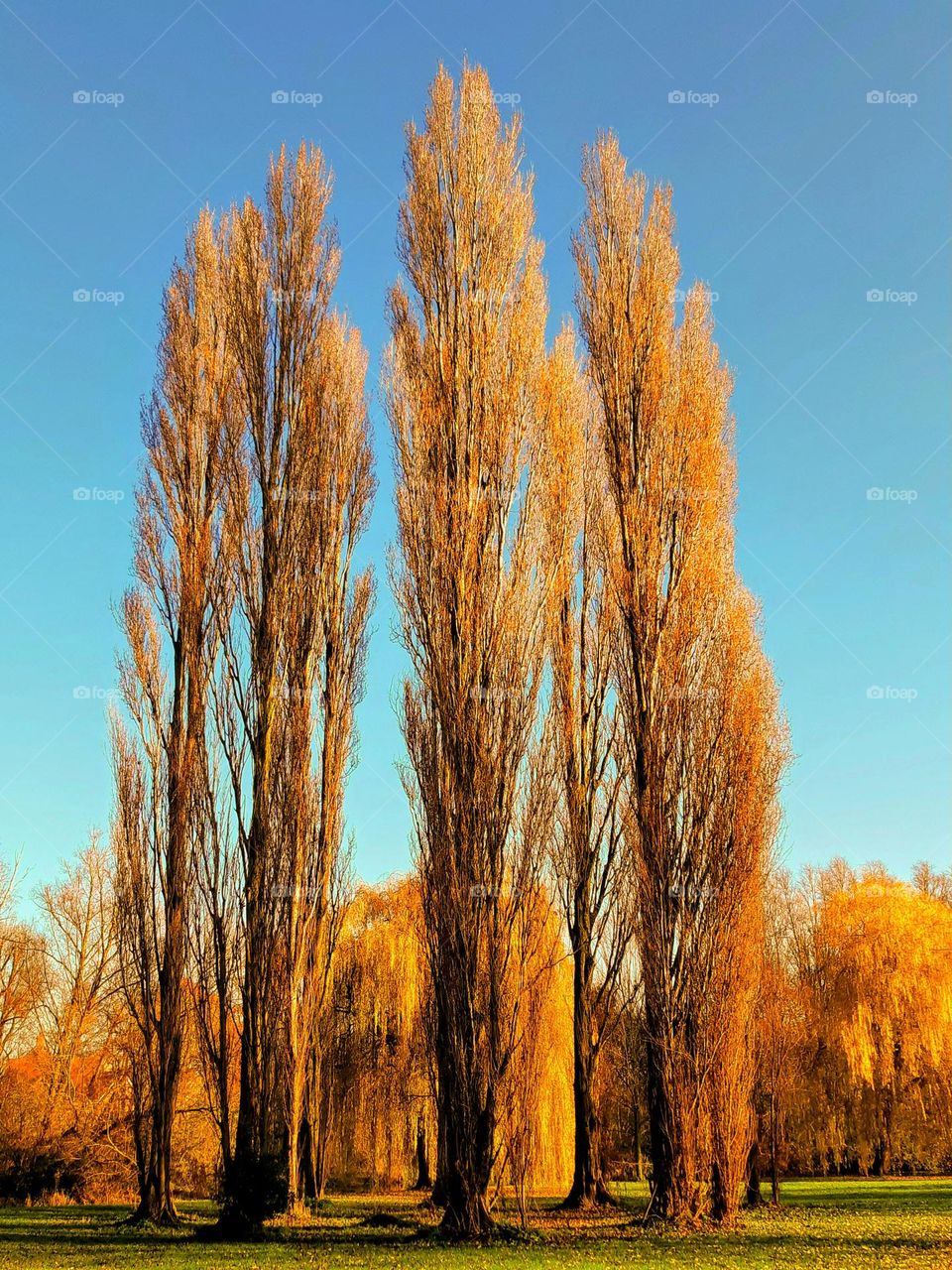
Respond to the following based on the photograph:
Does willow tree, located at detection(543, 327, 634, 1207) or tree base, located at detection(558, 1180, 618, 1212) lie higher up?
willow tree, located at detection(543, 327, 634, 1207)

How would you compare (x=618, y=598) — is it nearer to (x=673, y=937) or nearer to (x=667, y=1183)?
(x=673, y=937)

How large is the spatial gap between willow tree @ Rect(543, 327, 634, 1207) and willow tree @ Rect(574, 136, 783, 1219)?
1.39 m

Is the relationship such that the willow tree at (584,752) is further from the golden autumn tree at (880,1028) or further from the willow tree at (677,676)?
the golden autumn tree at (880,1028)

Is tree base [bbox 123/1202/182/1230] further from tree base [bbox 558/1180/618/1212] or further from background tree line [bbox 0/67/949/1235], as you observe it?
tree base [bbox 558/1180/618/1212]

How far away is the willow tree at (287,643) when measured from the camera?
533 inches

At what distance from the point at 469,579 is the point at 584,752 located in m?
6.37

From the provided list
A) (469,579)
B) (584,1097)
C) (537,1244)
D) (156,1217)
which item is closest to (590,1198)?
(584,1097)

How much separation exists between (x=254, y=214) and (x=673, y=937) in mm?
12845

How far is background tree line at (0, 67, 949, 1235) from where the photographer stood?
1184cm

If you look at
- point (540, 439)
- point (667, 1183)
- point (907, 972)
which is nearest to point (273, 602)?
point (540, 439)

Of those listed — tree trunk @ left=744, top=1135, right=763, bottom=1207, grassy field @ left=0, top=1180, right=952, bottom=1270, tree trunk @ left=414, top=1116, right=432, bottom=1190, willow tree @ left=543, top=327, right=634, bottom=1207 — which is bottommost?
tree trunk @ left=414, top=1116, right=432, bottom=1190

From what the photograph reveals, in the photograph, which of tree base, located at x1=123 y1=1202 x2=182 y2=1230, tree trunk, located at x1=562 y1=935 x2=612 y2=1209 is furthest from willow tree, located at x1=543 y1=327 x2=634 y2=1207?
tree base, located at x1=123 y1=1202 x2=182 y2=1230

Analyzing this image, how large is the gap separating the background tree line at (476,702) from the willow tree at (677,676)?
0.05m

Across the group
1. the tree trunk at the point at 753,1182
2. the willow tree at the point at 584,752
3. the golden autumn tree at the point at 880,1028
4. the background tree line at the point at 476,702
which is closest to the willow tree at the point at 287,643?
the background tree line at the point at 476,702
